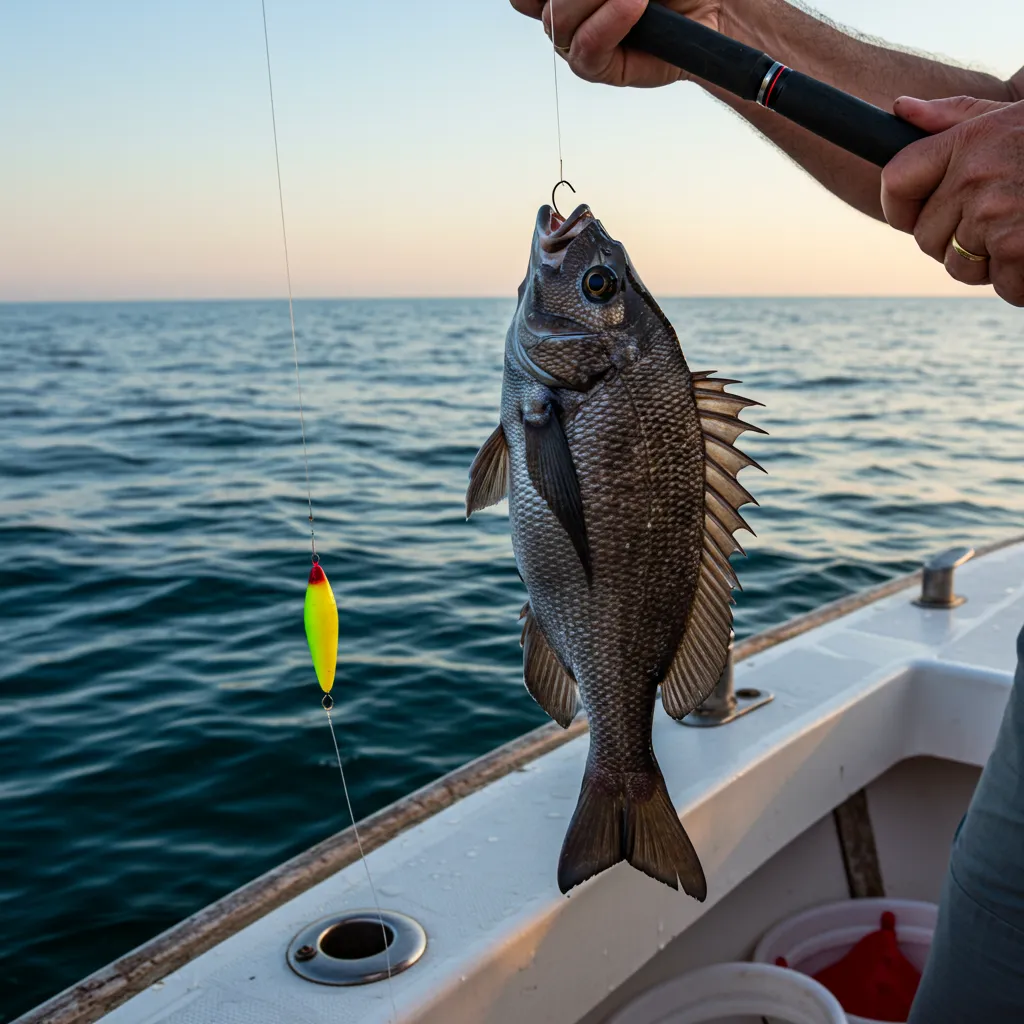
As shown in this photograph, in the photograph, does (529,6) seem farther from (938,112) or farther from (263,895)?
(263,895)

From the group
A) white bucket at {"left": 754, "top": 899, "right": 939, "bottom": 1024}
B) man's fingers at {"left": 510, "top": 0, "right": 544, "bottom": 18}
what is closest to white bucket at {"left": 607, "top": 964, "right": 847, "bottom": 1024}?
white bucket at {"left": 754, "top": 899, "right": 939, "bottom": 1024}

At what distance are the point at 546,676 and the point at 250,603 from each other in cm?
656

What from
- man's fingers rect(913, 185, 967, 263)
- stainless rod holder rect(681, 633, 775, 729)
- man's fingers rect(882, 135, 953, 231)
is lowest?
stainless rod holder rect(681, 633, 775, 729)

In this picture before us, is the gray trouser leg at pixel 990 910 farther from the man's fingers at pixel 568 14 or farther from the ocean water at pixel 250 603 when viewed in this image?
the ocean water at pixel 250 603

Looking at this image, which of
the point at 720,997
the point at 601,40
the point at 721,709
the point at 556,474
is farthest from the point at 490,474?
the point at 720,997

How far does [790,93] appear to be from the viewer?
1.70m

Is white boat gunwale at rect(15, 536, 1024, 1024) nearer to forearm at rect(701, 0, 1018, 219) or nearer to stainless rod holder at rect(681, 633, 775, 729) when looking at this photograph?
stainless rod holder at rect(681, 633, 775, 729)

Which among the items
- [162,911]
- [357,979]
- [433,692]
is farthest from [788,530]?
[357,979]

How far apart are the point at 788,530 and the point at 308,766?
6807mm

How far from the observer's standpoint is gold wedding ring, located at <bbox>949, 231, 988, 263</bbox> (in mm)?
1653

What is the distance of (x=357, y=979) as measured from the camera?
2.02 m

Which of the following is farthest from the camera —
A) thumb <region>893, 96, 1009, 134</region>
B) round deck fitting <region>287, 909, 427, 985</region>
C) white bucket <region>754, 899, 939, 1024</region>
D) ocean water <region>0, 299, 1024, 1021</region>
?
ocean water <region>0, 299, 1024, 1021</region>

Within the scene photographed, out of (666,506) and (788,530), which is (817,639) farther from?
(788,530)

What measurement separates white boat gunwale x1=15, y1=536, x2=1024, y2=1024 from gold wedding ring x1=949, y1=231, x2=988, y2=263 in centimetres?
188
